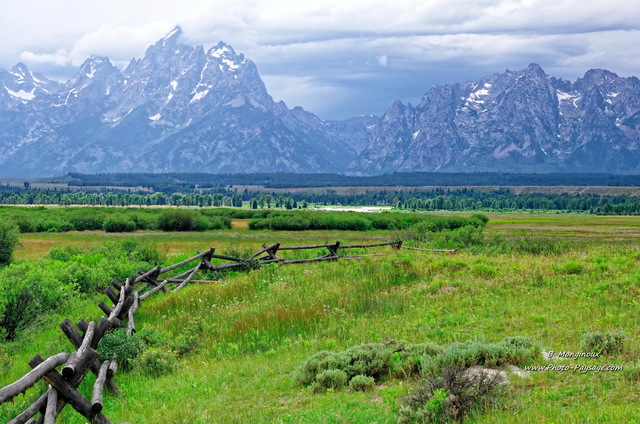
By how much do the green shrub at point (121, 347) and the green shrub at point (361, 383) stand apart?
523 cm

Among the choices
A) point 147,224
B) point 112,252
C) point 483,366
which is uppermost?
point 483,366

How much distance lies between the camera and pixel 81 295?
22656mm

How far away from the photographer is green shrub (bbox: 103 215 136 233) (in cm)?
7694

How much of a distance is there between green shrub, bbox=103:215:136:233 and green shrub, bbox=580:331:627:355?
239 ft

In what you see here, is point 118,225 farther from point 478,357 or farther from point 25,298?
point 478,357

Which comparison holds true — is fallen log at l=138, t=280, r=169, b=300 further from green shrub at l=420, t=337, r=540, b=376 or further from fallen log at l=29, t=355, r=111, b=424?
green shrub at l=420, t=337, r=540, b=376

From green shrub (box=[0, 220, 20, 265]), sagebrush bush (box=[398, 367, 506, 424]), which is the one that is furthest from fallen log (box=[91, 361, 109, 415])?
green shrub (box=[0, 220, 20, 265])

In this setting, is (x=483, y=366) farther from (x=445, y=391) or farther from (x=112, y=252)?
(x=112, y=252)

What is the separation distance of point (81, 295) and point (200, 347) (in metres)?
10.3

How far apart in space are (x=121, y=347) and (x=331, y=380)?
494cm

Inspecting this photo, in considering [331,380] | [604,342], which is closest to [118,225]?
[331,380]

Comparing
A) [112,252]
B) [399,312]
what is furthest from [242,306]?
[112,252]

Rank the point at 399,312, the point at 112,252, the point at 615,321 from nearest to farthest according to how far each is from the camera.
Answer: the point at 615,321 < the point at 399,312 < the point at 112,252

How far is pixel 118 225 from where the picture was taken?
77.7 m
